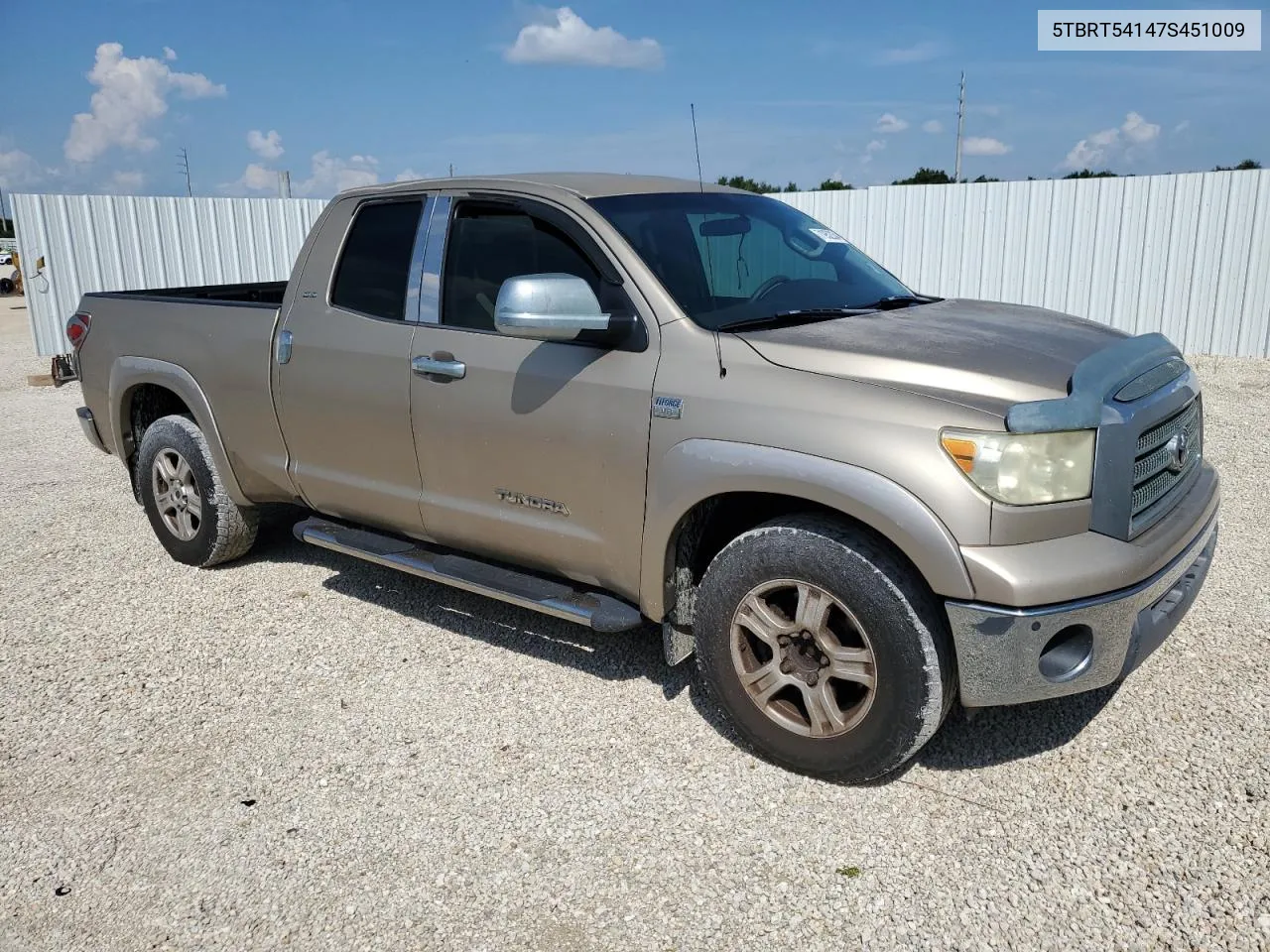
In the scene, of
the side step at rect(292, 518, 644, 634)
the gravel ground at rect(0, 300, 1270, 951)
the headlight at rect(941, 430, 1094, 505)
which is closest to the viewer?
the gravel ground at rect(0, 300, 1270, 951)

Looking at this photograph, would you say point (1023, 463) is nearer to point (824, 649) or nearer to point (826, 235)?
point (824, 649)

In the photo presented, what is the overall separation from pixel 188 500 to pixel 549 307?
3.04 meters

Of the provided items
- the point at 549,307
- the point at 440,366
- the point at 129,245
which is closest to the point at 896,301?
the point at 549,307

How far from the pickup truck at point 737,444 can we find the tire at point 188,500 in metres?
0.41

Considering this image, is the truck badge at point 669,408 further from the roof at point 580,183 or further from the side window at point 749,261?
the roof at point 580,183

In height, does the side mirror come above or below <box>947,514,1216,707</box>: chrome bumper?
above

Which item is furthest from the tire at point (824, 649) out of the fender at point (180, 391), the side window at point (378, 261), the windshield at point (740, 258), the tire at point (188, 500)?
the tire at point (188, 500)

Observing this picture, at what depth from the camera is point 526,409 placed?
144 inches

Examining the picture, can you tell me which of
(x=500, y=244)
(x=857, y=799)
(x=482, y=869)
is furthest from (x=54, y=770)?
(x=857, y=799)

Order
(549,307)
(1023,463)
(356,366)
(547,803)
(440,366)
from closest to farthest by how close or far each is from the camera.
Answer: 1. (1023,463)
2. (547,803)
3. (549,307)
4. (440,366)
5. (356,366)

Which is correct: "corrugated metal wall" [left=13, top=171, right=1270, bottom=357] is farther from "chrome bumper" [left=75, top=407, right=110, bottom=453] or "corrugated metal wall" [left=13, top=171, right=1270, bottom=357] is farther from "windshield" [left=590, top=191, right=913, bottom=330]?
"chrome bumper" [left=75, top=407, right=110, bottom=453]

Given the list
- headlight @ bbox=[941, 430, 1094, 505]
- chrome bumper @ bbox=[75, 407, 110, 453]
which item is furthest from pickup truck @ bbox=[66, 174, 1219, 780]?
chrome bumper @ bbox=[75, 407, 110, 453]

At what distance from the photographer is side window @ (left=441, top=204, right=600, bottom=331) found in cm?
383

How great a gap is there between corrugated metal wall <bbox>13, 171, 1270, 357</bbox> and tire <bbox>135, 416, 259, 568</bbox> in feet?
36.0
